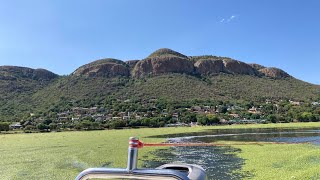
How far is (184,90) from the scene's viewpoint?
389 feet

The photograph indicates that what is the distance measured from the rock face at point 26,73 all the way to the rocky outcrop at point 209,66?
54.3 m

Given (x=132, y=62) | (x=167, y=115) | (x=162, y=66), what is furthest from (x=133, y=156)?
(x=132, y=62)

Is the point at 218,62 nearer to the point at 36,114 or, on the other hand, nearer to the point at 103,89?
the point at 103,89

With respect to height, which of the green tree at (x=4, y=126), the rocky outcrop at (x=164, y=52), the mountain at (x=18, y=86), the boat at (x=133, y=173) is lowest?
the boat at (x=133, y=173)


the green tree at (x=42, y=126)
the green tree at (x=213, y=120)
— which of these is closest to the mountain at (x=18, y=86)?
the green tree at (x=42, y=126)

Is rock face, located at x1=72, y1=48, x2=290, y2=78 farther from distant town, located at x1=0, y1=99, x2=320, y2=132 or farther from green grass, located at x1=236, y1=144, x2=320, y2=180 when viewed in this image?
green grass, located at x1=236, y1=144, x2=320, y2=180

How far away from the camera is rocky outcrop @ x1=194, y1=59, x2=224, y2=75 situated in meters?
144

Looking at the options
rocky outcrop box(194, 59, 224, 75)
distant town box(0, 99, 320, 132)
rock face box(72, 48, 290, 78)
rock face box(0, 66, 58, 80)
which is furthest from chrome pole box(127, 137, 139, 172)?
rocky outcrop box(194, 59, 224, 75)

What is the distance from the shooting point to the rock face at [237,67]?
146700 millimetres

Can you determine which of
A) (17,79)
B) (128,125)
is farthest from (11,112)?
(128,125)

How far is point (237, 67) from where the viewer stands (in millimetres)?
147750

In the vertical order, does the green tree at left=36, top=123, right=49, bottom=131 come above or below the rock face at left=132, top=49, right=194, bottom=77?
below

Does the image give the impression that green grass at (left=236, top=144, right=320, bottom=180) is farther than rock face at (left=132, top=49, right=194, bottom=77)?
No

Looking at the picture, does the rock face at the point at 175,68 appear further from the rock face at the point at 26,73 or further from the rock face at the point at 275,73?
the rock face at the point at 26,73
